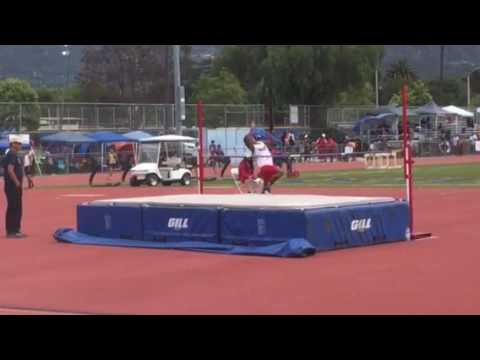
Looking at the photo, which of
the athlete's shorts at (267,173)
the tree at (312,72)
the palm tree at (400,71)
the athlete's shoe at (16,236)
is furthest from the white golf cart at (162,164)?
the palm tree at (400,71)

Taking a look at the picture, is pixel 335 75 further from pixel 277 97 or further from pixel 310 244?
pixel 310 244

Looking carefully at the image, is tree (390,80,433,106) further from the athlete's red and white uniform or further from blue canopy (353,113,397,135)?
the athlete's red and white uniform

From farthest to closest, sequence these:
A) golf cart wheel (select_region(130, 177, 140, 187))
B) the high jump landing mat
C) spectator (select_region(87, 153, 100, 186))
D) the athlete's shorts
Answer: spectator (select_region(87, 153, 100, 186))
golf cart wheel (select_region(130, 177, 140, 187))
the athlete's shorts
the high jump landing mat

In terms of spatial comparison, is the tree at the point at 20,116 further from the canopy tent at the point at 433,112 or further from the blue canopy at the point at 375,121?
the canopy tent at the point at 433,112

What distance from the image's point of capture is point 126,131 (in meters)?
63.3

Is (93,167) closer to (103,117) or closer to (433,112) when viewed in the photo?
(103,117)

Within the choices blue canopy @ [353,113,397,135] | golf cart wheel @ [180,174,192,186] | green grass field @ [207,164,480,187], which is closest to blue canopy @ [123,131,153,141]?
blue canopy @ [353,113,397,135]

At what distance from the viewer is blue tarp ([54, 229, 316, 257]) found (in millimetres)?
14078

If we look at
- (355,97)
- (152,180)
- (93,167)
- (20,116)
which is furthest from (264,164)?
(355,97)

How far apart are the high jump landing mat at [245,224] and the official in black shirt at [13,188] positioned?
1093 millimetres

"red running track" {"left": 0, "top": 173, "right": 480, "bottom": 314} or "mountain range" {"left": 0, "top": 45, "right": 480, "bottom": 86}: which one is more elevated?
"mountain range" {"left": 0, "top": 45, "right": 480, "bottom": 86}

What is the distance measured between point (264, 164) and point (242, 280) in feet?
35.6

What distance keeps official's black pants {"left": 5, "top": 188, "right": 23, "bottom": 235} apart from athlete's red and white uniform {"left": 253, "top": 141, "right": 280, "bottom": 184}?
→ 650 cm

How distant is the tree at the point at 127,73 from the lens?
10581 cm
